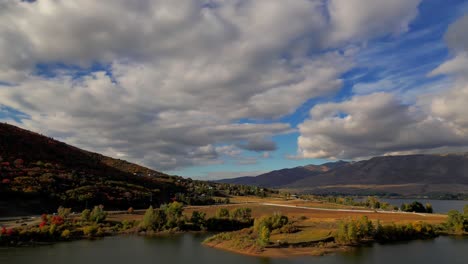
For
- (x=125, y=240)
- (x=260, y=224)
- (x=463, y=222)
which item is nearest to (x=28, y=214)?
(x=125, y=240)

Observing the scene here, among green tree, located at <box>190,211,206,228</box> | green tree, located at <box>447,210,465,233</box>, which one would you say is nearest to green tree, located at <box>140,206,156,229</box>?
green tree, located at <box>190,211,206,228</box>

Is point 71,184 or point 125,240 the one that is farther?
point 71,184

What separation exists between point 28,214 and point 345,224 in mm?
73954

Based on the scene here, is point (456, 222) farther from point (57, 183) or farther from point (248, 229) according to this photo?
point (57, 183)

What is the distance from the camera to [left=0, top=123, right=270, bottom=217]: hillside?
94.1 m

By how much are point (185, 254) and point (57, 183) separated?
64302mm

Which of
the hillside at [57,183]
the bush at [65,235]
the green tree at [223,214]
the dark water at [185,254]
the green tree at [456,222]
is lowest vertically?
the dark water at [185,254]

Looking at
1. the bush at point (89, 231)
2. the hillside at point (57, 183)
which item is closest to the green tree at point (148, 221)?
the bush at point (89, 231)

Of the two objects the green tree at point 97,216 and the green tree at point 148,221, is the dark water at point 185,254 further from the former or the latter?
the green tree at point 97,216

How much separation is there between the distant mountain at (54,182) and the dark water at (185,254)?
36220 mm

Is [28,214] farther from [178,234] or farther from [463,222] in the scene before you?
[463,222]

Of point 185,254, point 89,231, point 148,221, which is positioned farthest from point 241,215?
point 89,231

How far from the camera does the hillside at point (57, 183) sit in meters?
94.1

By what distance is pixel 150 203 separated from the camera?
381ft
